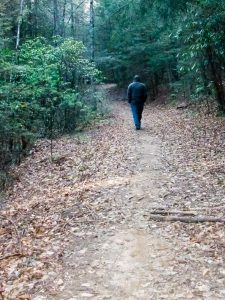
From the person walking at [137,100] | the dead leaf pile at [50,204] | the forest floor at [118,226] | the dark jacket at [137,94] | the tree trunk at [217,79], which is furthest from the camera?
the tree trunk at [217,79]

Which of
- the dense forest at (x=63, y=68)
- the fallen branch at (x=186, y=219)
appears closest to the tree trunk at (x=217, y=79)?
the dense forest at (x=63, y=68)

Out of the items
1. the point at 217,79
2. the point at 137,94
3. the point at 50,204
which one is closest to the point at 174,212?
the point at 50,204

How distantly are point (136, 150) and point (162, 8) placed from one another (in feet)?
18.5

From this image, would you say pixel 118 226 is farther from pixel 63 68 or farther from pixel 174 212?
pixel 63 68

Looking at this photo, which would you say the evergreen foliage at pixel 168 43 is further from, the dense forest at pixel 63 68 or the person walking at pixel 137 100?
the person walking at pixel 137 100

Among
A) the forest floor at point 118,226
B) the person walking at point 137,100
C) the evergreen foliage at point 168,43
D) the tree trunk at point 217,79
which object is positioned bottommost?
the forest floor at point 118,226

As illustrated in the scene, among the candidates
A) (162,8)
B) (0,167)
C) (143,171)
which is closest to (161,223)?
(143,171)

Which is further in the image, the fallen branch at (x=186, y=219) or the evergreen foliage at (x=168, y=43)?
the evergreen foliage at (x=168, y=43)

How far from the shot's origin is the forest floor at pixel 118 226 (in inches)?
180

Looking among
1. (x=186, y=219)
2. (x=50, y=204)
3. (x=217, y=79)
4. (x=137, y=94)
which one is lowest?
Answer: (x=50, y=204)

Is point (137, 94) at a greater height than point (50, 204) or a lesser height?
greater

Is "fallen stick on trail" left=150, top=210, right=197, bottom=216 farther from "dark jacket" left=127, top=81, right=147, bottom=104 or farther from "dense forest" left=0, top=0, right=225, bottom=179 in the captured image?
"dark jacket" left=127, top=81, right=147, bottom=104

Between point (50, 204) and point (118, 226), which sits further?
point (50, 204)

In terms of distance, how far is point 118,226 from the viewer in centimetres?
616
